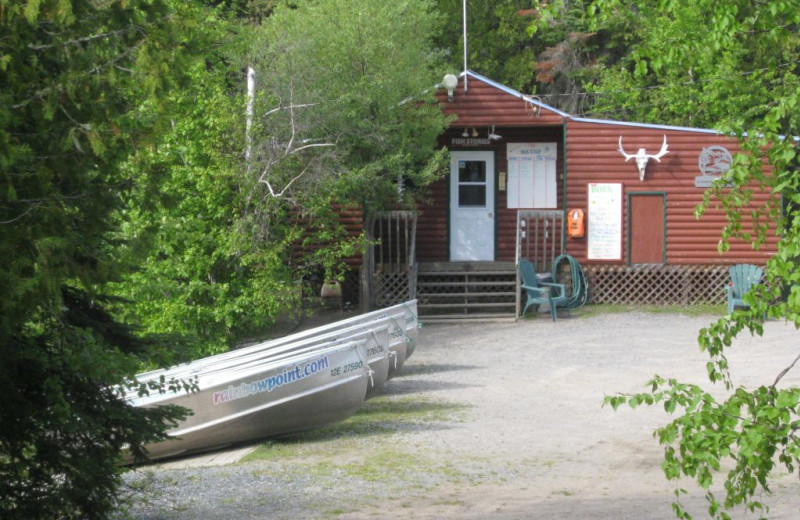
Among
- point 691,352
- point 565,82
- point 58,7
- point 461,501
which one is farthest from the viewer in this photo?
point 565,82

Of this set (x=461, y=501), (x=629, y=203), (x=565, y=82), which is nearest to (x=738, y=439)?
(x=461, y=501)

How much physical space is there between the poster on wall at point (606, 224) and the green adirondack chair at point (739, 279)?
218 centimetres

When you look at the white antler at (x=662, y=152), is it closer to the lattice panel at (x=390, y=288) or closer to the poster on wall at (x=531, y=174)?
the poster on wall at (x=531, y=174)

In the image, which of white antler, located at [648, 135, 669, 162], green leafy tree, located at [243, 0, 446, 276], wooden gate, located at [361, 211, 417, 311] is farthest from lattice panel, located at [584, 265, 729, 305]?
green leafy tree, located at [243, 0, 446, 276]

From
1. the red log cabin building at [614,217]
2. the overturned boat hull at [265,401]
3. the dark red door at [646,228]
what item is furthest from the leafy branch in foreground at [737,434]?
the dark red door at [646,228]

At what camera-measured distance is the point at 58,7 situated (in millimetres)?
4715

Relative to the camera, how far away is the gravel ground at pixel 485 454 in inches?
313

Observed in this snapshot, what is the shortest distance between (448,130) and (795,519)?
15014 mm

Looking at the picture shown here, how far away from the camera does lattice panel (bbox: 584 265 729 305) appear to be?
20.7 metres

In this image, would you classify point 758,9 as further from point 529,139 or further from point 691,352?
point 529,139

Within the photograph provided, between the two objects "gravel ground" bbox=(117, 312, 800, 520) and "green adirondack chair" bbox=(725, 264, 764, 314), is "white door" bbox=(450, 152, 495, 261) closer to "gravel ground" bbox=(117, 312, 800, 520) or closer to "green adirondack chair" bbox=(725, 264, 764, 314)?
"green adirondack chair" bbox=(725, 264, 764, 314)

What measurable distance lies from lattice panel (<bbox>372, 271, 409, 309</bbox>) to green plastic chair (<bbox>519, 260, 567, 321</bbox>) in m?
2.20

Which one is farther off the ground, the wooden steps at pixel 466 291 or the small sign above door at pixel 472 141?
the small sign above door at pixel 472 141

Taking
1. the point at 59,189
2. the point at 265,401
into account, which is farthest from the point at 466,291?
the point at 59,189
